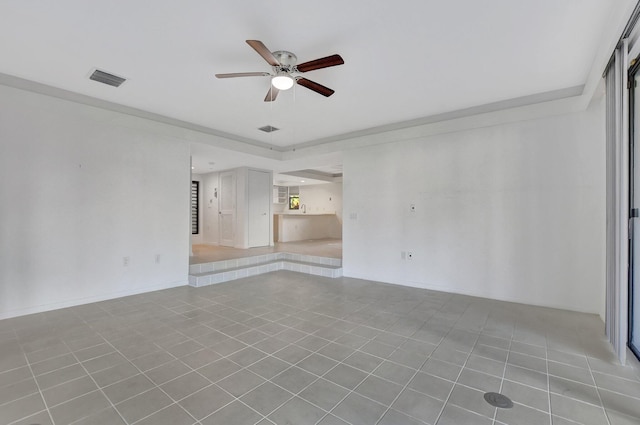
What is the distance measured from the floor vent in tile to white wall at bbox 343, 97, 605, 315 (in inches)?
95.2

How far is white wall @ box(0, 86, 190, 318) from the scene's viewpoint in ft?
10.5

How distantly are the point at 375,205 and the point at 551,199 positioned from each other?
246 centimetres

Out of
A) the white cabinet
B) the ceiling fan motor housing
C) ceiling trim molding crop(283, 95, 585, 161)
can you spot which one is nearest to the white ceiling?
the ceiling fan motor housing

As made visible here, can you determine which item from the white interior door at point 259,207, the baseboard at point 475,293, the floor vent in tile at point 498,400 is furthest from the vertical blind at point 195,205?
the floor vent in tile at point 498,400

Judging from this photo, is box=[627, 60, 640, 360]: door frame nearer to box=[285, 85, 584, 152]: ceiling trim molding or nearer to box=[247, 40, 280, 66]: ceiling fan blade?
box=[285, 85, 584, 152]: ceiling trim molding

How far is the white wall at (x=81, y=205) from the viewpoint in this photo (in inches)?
126

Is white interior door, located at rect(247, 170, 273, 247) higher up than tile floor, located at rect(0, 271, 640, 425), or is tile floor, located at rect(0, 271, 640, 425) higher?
white interior door, located at rect(247, 170, 273, 247)

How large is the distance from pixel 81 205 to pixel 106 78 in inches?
65.1

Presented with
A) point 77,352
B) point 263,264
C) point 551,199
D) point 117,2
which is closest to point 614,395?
point 551,199

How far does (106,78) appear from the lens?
3.20 m

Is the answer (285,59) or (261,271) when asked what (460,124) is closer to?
(285,59)

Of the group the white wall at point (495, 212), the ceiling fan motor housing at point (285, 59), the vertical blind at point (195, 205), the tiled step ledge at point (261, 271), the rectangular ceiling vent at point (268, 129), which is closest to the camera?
the ceiling fan motor housing at point (285, 59)

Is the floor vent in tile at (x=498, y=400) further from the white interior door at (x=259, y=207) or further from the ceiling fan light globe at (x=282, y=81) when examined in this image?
the white interior door at (x=259, y=207)

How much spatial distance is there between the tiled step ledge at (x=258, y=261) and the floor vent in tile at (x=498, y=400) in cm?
393
